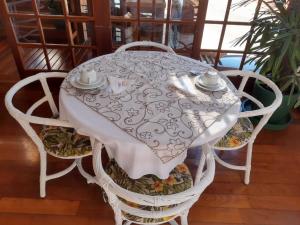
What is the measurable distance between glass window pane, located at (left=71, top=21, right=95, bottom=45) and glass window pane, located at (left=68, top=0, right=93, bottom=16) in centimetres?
10

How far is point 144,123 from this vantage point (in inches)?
42.8

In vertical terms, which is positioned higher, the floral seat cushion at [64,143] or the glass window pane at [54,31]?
the glass window pane at [54,31]

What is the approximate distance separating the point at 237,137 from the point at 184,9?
1.26 m

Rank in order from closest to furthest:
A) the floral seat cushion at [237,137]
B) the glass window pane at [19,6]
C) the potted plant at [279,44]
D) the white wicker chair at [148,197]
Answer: the white wicker chair at [148,197] → the floral seat cushion at [237,137] → the potted plant at [279,44] → the glass window pane at [19,6]

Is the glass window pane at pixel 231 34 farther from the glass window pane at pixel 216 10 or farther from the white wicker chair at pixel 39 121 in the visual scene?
the white wicker chair at pixel 39 121

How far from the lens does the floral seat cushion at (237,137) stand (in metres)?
1.44

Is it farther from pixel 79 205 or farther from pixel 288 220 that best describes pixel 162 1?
pixel 288 220

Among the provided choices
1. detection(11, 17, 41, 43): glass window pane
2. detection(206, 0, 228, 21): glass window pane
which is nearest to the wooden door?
detection(11, 17, 41, 43): glass window pane

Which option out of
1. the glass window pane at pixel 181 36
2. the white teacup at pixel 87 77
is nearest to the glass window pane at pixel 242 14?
the glass window pane at pixel 181 36

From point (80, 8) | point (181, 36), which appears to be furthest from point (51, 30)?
point (181, 36)

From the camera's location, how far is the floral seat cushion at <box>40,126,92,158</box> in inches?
53.0

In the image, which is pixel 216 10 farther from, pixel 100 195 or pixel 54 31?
pixel 100 195

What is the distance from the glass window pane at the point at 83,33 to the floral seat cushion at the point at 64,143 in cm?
113

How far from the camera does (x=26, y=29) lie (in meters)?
2.46
